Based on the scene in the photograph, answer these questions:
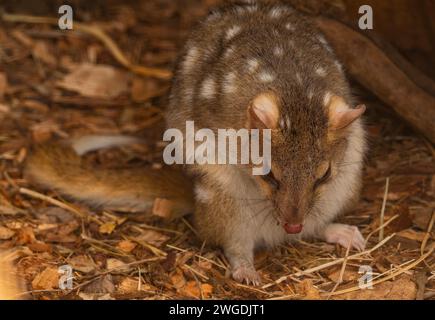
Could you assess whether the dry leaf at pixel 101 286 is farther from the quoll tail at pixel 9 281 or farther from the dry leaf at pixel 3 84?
the dry leaf at pixel 3 84

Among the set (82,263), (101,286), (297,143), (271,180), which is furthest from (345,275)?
(82,263)

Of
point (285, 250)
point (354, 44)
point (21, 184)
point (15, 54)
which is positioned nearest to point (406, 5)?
Answer: point (354, 44)

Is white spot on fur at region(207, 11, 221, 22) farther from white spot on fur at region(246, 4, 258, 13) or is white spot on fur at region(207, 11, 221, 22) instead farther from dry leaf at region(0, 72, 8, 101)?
dry leaf at region(0, 72, 8, 101)

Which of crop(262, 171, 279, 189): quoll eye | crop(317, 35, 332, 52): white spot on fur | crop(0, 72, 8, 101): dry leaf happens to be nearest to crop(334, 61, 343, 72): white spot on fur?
crop(317, 35, 332, 52): white spot on fur

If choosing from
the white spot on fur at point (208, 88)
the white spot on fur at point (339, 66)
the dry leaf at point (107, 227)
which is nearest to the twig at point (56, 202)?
the dry leaf at point (107, 227)

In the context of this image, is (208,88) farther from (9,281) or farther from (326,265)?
(9,281)

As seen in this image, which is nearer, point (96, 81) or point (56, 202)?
point (56, 202)

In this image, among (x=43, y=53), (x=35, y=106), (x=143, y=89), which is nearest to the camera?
(x=35, y=106)
